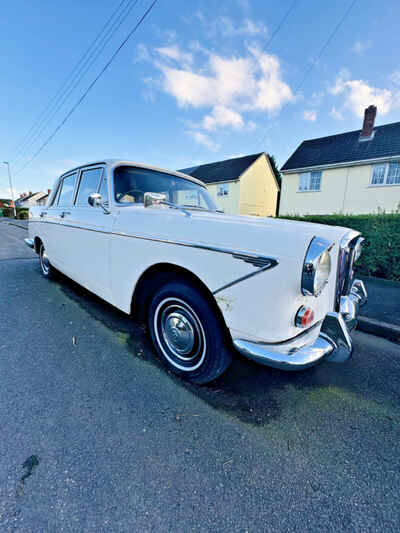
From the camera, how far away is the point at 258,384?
1.98 metres

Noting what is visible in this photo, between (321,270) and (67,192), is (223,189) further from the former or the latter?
(321,270)

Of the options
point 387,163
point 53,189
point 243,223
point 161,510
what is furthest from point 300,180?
point 161,510

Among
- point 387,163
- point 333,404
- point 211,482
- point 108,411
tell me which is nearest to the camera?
point 211,482

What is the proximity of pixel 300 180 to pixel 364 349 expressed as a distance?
1621cm

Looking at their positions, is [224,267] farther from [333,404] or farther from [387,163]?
[387,163]

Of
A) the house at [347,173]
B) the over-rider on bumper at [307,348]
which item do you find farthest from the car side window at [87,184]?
the house at [347,173]

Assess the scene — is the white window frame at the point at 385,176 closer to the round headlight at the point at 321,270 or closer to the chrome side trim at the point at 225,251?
the round headlight at the point at 321,270

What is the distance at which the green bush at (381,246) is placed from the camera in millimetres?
5285

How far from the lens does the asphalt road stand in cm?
109

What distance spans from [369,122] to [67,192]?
61.7 ft

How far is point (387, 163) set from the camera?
13.0 metres

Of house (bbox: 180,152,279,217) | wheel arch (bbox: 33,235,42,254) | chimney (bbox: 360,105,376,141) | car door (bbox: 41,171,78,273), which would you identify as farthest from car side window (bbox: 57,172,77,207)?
chimney (bbox: 360,105,376,141)

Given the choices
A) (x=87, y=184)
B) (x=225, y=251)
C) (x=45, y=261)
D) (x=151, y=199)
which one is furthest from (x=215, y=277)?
(x=45, y=261)

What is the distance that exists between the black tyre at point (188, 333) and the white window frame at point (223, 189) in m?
21.5
